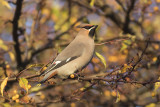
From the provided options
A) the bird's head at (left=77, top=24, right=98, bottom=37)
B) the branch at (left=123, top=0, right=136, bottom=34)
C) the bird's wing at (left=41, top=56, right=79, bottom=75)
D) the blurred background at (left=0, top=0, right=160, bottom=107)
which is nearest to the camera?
the bird's wing at (left=41, top=56, right=79, bottom=75)

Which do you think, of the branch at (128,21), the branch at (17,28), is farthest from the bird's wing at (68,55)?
the branch at (128,21)

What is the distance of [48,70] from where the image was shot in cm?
329

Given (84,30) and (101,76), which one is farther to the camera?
(84,30)

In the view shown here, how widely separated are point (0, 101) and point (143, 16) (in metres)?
3.43

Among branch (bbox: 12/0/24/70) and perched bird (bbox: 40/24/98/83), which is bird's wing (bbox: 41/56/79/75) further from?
branch (bbox: 12/0/24/70)

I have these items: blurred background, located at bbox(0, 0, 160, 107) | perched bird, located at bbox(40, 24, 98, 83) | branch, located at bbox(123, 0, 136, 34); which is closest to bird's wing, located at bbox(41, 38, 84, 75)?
perched bird, located at bbox(40, 24, 98, 83)

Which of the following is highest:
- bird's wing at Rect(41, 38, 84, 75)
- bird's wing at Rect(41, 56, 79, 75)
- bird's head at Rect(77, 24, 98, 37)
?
bird's head at Rect(77, 24, 98, 37)

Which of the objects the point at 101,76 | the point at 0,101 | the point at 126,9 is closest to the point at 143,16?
the point at 126,9

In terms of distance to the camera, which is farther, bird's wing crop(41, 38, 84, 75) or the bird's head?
the bird's head

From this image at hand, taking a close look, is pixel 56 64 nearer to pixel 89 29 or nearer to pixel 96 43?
pixel 89 29

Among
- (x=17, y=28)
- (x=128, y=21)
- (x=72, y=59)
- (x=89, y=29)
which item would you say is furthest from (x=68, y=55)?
(x=128, y=21)

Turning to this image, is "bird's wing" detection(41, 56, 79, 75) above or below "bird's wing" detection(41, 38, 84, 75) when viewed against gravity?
Answer: below

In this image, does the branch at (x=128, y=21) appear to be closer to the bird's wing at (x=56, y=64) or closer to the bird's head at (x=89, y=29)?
the bird's head at (x=89, y=29)

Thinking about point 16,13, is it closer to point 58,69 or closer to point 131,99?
point 58,69
